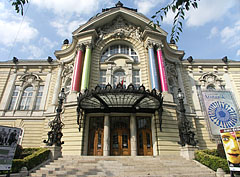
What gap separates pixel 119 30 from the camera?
65.3 ft

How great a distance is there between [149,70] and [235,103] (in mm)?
12415

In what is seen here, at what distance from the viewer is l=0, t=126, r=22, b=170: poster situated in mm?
6212

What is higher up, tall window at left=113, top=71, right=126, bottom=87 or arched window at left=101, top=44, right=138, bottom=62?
arched window at left=101, top=44, right=138, bottom=62

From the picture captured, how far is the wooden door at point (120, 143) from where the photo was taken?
535 inches

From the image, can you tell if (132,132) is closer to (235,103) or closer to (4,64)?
(235,103)

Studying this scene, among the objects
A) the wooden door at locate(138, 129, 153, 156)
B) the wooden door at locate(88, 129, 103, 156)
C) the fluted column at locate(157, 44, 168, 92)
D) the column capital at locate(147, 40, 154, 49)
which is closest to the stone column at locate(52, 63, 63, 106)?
the wooden door at locate(88, 129, 103, 156)

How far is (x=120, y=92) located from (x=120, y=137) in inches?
189

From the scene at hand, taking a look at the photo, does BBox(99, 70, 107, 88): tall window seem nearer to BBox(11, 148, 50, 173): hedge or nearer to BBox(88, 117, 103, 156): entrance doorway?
BBox(88, 117, 103, 156): entrance doorway

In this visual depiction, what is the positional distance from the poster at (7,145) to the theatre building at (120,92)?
6.02 m

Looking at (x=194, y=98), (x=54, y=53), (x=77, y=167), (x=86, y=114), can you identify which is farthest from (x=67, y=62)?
(x=194, y=98)

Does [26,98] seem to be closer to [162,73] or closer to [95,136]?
[95,136]

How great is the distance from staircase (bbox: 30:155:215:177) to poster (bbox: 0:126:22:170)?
2.72 metres

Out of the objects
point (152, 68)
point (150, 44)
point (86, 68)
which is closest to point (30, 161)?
point (86, 68)

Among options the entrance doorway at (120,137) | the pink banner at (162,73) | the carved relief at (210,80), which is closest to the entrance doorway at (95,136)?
the entrance doorway at (120,137)
